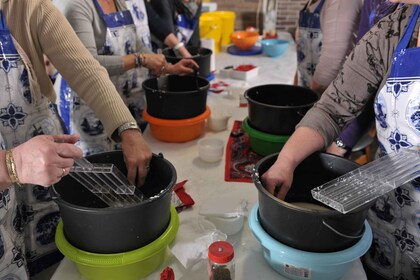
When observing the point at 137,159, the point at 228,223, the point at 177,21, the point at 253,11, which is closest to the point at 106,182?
the point at 137,159

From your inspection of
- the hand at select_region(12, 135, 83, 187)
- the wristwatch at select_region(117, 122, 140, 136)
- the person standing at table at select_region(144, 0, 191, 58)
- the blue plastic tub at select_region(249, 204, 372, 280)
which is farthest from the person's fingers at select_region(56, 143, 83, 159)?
the person standing at table at select_region(144, 0, 191, 58)

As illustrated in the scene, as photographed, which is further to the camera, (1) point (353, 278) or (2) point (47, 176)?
(1) point (353, 278)

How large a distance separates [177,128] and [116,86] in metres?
0.45

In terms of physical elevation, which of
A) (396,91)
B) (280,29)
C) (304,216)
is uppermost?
(396,91)

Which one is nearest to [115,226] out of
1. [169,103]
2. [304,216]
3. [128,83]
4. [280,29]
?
[304,216]

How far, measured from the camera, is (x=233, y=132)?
1554 millimetres

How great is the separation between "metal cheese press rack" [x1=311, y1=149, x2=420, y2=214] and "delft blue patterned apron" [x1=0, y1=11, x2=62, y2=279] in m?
0.79

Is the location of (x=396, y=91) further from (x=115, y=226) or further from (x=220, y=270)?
(x=115, y=226)

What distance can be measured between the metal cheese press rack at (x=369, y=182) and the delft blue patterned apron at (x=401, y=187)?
5 centimetres

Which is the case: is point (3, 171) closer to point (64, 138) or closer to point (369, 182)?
point (64, 138)

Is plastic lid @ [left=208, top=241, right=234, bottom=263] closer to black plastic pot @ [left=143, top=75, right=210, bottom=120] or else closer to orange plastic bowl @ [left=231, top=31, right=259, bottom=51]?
black plastic pot @ [left=143, top=75, right=210, bottom=120]

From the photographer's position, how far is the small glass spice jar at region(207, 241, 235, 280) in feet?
2.43

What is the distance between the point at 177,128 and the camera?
144 cm

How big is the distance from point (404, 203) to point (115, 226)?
0.72 meters
